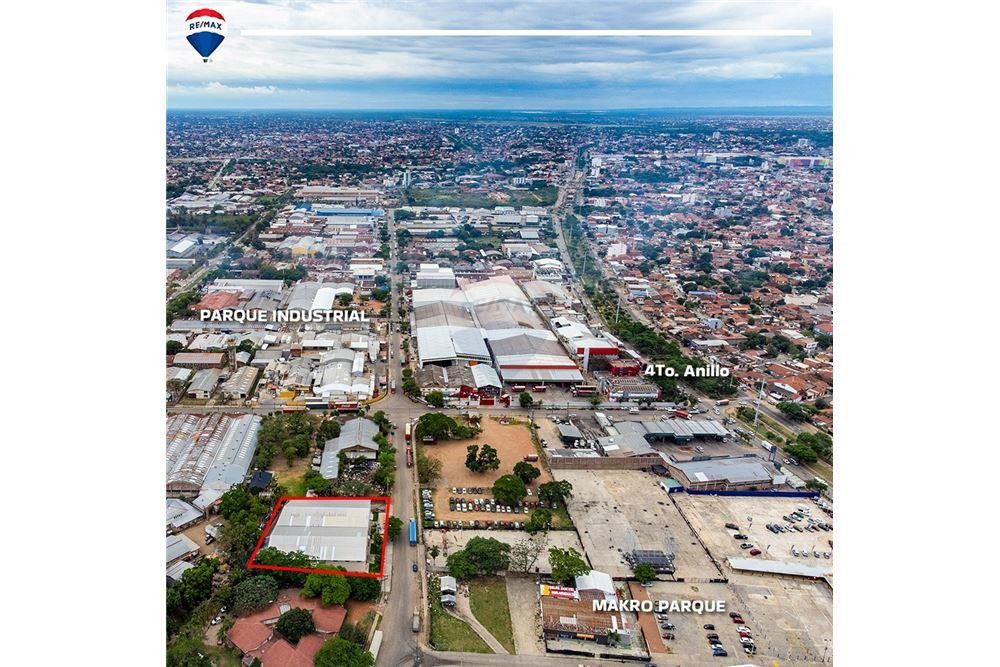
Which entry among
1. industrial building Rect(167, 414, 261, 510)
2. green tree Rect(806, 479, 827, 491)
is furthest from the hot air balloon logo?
green tree Rect(806, 479, 827, 491)

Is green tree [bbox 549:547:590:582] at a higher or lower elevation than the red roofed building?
higher

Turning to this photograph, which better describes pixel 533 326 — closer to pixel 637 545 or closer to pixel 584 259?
pixel 584 259

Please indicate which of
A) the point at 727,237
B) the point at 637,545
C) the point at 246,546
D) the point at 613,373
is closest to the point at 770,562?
the point at 637,545

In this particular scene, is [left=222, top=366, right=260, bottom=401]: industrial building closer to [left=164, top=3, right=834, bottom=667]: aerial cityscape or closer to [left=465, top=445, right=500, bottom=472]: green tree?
[left=164, top=3, right=834, bottom=667]: aerial cityscape

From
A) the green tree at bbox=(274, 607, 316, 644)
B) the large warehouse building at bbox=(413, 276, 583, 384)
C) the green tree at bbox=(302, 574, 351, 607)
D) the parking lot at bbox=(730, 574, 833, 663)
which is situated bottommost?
the parking lot at bbox=(730, 574, 833, 663)

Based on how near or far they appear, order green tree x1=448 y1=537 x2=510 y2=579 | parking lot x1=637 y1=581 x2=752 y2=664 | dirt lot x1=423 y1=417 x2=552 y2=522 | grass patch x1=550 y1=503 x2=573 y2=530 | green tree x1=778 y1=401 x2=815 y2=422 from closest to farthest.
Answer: parking lot x1=637 y1=581 x2=752 y2=664
green tree x1=448 y1=537 x2=510 y2=579
grass patch x1=550 y1=503 x2=573 y2=530
dirt lot x1=423 y1=417 x2=552 y2=522
green tree x1=778 y1=401 x2=815 y2=422

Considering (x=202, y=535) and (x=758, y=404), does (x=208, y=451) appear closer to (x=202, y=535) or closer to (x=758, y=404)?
(x=202, y=535)

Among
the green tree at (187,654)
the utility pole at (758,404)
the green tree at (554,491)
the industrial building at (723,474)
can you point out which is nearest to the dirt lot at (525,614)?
the green tree at (554,491)

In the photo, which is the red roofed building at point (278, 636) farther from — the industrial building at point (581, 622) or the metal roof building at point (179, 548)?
the industrial building at point (581, 622)
